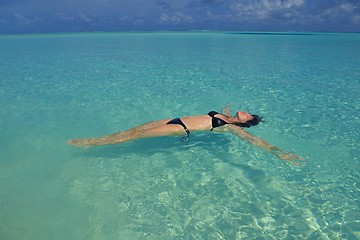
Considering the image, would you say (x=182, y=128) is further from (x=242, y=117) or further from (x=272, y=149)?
(x=272, y=149)

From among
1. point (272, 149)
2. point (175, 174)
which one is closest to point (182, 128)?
point (175, 174)

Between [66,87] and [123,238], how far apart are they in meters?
8.06

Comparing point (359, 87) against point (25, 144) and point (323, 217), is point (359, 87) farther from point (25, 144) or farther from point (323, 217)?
point (25, 144)

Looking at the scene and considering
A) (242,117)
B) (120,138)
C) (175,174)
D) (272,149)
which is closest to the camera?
(175,174)

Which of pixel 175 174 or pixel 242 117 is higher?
pixel 242 117

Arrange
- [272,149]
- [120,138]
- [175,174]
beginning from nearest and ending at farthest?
[175,174] < [272,149] < [120,138]

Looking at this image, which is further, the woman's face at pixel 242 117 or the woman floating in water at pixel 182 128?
the woman's face at pixel 242 117

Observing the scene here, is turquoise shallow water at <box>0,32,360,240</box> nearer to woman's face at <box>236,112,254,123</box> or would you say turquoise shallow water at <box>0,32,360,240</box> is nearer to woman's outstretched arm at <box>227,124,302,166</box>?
woman's outstretched arm at <box>227,124,302,166</box>

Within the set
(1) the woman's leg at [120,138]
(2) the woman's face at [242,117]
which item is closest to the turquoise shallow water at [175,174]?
(1) the woman's leg at [120,138]

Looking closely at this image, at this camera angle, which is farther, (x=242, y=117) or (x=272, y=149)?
(x=242, y=117)

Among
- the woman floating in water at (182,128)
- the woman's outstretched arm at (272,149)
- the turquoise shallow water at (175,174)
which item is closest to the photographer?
the turquoise shallow water at (175,174)

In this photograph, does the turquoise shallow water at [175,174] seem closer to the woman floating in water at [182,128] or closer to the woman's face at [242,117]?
the woman floating in water at [182,128]

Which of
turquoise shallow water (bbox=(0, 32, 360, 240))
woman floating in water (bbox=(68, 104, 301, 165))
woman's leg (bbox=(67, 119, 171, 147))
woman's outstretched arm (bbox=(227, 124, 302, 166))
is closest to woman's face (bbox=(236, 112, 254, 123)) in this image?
woman floating in water (bbox=(68, 104, 301, 165))

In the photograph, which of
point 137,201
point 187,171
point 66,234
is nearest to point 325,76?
point 187,171
